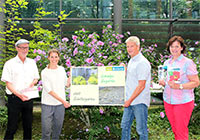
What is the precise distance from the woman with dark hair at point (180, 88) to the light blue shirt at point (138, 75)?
0.96 feet

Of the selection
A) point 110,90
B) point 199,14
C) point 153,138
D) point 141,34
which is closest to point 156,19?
point 141,34

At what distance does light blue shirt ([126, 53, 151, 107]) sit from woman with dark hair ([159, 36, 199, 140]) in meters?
0.29

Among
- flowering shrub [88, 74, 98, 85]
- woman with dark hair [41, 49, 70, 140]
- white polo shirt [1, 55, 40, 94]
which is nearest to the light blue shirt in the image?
flowering shrub [88, 74, 98, 85]

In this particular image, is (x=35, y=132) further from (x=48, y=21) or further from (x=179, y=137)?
(x=48, y=21)

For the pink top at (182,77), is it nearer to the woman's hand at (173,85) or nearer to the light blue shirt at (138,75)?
the woman's hand at (173,85)

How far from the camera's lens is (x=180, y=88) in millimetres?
2828

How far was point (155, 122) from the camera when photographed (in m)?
5.38

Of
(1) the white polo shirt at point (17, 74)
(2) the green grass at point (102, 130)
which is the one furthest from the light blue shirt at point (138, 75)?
(1) the white polo shirt at point (17, 74)

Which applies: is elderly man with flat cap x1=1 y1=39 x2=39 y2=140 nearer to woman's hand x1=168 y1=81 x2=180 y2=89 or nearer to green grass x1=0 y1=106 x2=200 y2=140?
green grass x1=0 y1=106 x2=200 y2=140

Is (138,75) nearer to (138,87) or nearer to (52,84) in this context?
(138,87)

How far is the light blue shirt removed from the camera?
295cm

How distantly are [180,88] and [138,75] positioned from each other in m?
0.58

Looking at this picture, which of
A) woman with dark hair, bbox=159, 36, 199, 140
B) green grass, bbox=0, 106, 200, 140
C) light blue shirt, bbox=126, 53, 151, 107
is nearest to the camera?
woman with dark hair, bbox=159, 36, 199, 140

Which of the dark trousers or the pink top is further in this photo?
the dark trousers
